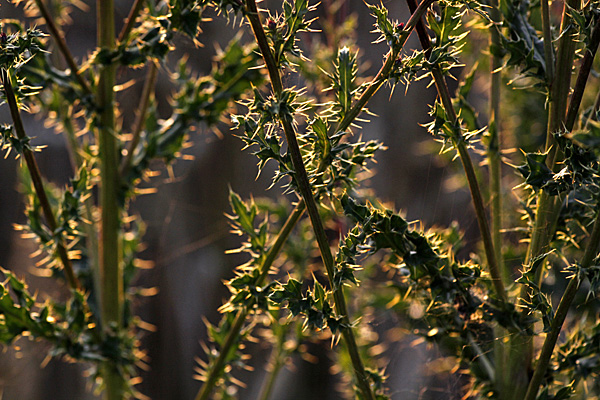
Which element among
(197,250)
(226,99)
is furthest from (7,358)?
(226,99)

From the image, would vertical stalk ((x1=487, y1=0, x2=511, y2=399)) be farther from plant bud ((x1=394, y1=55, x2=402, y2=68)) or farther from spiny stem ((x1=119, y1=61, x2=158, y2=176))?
spiny stem ((x1=119, y1=61, x2=158, y2=176))

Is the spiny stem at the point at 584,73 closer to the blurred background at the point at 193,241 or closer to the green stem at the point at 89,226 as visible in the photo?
the green stem at the point at 89,226

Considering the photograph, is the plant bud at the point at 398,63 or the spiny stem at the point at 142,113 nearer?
the plant bud at the point at 398,63

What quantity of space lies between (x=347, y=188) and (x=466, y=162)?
18 cm

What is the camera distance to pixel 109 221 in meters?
1.08

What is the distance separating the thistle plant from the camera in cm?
70

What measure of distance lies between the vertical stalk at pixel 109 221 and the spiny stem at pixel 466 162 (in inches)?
24.8

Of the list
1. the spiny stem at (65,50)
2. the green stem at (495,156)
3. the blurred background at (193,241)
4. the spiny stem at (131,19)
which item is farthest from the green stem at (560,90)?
the blurred background at (193,241)

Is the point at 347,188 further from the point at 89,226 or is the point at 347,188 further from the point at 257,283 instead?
the point at 89,226

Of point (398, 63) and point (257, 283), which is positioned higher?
point (398, 63)

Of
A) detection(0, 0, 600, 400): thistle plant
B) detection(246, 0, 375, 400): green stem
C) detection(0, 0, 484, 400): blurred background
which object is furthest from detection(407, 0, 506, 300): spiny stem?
detection(0, 0, 484, 400): blurred background

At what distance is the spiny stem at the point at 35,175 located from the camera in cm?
Result: 72

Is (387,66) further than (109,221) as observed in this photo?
No

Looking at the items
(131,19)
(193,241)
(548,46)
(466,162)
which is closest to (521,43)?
(548,46)
